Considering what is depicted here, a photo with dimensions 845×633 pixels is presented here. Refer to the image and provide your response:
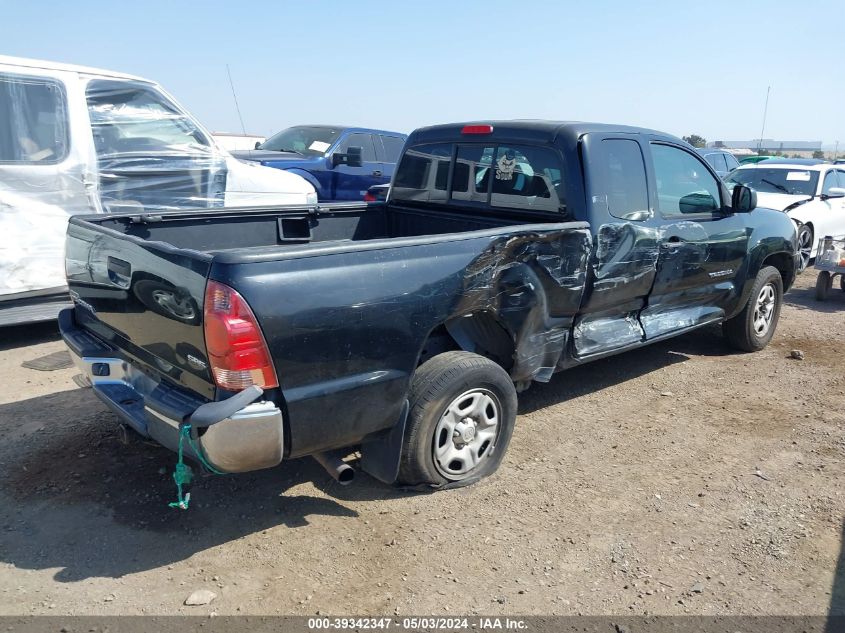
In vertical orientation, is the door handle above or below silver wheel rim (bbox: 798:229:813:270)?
above

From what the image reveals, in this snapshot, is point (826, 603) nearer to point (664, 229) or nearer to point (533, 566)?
point (533, 566)

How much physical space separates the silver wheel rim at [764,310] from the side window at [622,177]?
2167 millimetres

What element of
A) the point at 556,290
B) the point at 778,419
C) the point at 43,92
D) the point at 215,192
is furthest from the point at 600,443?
the point at 43,92

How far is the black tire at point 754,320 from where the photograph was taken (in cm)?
602

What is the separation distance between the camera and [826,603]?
116 inches

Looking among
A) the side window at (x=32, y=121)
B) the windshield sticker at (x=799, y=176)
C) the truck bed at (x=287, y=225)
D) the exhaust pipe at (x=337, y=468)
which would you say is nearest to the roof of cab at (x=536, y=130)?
the truck bed at (x=287, y=225)

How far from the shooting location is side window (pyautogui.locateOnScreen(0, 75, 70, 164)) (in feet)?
18.6

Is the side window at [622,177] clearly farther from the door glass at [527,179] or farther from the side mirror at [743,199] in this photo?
the side mirror at [743,199]

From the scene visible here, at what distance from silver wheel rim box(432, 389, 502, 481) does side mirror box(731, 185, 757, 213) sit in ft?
9.84

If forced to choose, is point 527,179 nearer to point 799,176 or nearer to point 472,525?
point 472,525

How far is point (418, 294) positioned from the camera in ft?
10.6

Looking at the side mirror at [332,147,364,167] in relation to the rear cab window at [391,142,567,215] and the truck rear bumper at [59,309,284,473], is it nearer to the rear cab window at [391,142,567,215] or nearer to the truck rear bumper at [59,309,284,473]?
the rear cab window at [391,142,567,215]

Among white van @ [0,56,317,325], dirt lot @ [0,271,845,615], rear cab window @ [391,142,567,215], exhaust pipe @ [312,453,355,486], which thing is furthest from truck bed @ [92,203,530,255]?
white van @ [0,56,317,325]

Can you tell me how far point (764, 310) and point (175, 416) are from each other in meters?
5.41
